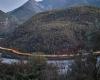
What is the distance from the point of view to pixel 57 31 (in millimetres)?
23484

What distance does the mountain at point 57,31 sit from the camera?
20584 millimetres

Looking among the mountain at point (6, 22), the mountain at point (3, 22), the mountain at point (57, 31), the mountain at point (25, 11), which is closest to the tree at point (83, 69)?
the mountain at point (57, 31)

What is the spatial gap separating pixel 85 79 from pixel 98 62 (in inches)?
70.1

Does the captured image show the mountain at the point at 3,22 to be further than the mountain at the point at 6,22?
No

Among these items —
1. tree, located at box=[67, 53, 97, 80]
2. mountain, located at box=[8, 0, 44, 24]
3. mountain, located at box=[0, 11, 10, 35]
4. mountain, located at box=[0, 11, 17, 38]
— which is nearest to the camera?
tree, located at box=[67, 53, 97, 80]

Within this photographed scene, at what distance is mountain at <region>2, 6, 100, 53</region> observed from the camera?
810 inches

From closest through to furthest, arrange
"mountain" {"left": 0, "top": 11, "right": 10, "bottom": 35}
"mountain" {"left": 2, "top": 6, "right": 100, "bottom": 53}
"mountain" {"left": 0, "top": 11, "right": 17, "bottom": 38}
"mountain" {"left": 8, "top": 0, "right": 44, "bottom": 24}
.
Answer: "mountain" {"left": 2, "top": 6, "right": 100, "bottom": 53} < "mountain" {"left": 0, "top": 11, "right": 10, "bottom": 35} < "mountain" {"left": 0, "top": 11, "right": 17, "bottom": 38} < "mountain" {"left": 8, "top": 0, "right": 44, "bottom": 24}

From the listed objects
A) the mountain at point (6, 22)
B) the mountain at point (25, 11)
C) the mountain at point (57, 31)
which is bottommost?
the mountain at point (57, 31)

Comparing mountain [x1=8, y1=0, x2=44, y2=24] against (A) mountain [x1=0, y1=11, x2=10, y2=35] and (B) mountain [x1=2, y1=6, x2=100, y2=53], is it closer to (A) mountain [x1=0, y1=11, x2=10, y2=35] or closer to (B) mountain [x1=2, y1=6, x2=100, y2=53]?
(A) mountain [x1=0, y1=11, x2=10, y2=35]

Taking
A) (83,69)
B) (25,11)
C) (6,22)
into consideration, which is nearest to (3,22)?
(6,22)

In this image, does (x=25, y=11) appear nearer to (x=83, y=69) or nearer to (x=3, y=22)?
(x=3, y=22)

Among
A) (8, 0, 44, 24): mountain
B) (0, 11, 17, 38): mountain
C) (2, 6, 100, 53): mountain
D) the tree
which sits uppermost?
(8, 0, 44, 24): mountain

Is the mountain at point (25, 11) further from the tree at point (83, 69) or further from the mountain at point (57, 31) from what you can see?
the tree at point (83, 69)

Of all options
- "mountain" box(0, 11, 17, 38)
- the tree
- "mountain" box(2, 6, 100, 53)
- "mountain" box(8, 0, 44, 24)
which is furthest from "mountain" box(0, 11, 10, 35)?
the tree
